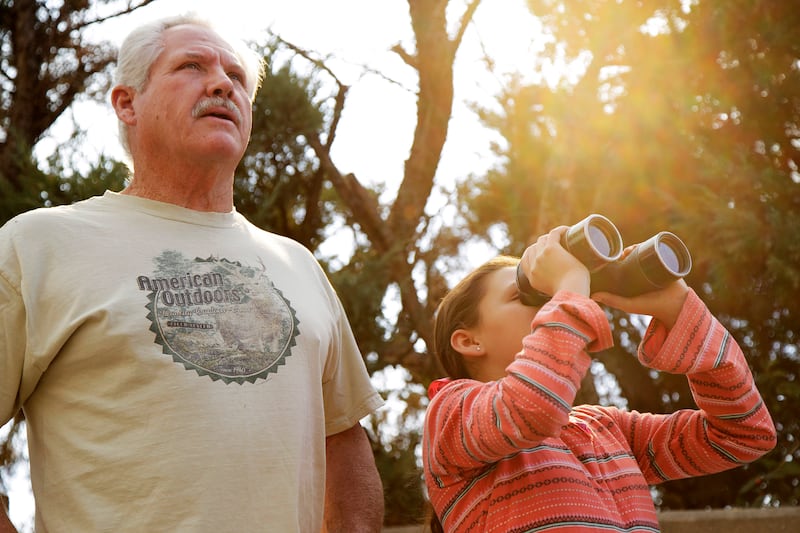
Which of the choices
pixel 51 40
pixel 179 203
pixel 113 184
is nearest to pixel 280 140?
pixel 113 184

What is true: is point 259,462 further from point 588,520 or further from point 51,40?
point 51,40

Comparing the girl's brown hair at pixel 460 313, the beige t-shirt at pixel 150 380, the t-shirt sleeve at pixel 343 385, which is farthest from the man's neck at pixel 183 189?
the girl's brown hair at pixel 460 313

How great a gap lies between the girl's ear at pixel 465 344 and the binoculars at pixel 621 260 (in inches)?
8.2

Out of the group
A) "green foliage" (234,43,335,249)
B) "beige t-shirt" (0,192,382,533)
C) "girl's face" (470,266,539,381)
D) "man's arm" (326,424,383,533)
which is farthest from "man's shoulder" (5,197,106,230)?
"green foliage" (234,43,335,249)

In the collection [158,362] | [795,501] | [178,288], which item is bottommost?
[795,501]

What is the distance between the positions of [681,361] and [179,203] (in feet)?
3.56

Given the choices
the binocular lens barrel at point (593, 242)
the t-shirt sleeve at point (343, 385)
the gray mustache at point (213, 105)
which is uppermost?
the gray mustache at point (213, 105)

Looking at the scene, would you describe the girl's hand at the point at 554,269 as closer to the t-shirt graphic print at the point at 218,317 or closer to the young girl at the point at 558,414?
the young girl at the point at 558,414

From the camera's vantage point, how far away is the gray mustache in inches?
75.9

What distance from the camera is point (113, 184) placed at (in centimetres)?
347

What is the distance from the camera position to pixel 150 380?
160cm

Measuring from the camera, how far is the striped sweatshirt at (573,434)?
1.55m

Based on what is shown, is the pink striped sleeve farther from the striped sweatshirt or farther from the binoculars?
the binoculars

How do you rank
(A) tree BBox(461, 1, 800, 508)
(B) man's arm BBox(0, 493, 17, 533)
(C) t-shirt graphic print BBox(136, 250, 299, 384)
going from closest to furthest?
(B) man's arm BBox(0, 493, 17, 533) < (C) t-shirt graphic print BBox(136, 250, 299, 384) < (A) tree BBox(461, 1, 800, 508)
